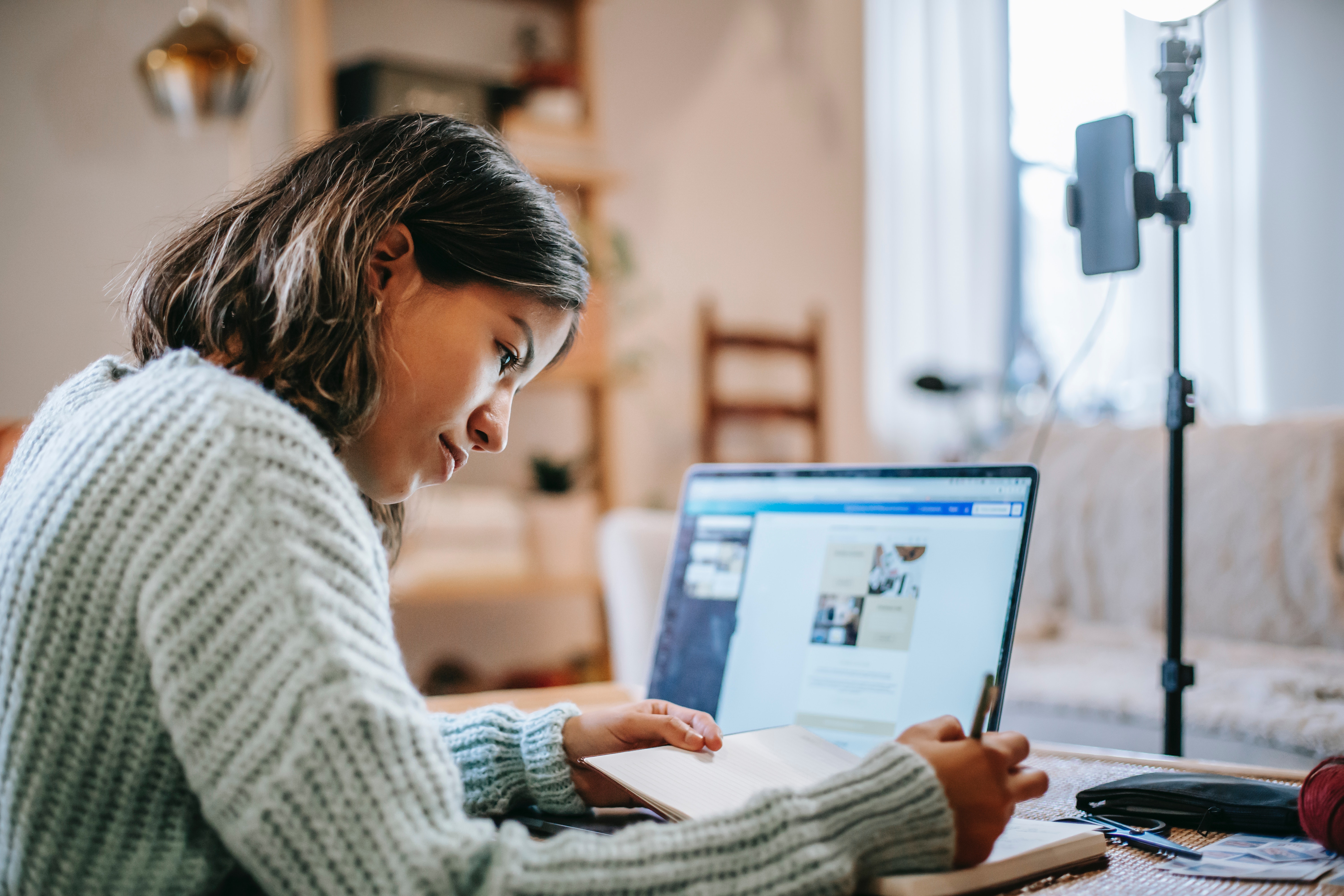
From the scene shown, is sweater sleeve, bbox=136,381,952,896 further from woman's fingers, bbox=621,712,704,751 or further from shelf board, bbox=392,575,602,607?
shelf board, bbox=392,575,602,607

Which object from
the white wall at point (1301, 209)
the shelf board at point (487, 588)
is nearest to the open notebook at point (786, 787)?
the shelf board at point (487, 588)

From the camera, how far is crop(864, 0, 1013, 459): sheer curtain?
342cm

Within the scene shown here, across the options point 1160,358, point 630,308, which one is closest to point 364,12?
point 630,308

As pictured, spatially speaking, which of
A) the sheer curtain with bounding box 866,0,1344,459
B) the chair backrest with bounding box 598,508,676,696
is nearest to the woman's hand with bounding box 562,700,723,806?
the chair backrest with bounding box 598,508,676,696

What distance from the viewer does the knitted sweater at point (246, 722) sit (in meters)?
0.49

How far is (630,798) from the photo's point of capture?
76 centimetres

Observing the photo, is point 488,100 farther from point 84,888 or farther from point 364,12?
point 84,888

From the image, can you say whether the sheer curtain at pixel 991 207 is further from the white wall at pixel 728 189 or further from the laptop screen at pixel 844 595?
the laptop screen at pixel 844 595

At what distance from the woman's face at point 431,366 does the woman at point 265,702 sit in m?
0.04

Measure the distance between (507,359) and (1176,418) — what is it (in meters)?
0.68

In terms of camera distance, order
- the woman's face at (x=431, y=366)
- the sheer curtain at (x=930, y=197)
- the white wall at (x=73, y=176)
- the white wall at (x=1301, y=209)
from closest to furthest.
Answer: the woman's face at (x=431, y=366)
the white wall at (x=73, y=176)
the sheer curtain at (x=930, y=197)
the white wall at (x=1301, y=209)

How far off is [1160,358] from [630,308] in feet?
6.45

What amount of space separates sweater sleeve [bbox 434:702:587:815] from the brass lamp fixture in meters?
1.60

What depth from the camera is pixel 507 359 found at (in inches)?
30.5
